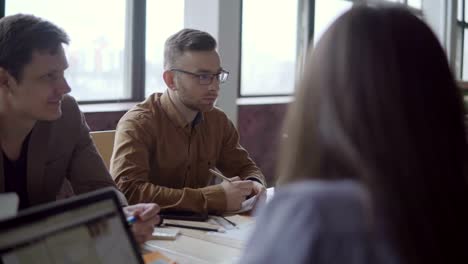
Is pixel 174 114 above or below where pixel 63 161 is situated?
above

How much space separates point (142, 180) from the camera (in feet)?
6.31

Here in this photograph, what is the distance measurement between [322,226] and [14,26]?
3.85ft

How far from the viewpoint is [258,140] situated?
4.84 m

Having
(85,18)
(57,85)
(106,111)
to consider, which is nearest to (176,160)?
(57,85)

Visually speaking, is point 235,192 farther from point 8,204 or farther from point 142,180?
point 8,204

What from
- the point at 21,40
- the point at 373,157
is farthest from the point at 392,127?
the point at 21,40

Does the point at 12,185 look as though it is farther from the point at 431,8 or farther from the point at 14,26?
the point at 431,8

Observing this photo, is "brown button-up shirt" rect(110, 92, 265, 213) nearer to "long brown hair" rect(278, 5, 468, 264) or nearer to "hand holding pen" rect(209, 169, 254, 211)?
"hand holding pen" rect(209, 169, 254, 211)

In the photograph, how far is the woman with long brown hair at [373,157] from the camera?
0.66m

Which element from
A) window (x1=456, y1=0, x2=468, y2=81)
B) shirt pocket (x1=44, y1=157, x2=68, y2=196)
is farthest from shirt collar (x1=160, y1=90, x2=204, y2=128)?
window (x1=456, y1=0, x2=468, y2=81)

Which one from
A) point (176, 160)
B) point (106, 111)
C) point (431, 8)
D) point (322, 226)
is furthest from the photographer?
point (431, 8)

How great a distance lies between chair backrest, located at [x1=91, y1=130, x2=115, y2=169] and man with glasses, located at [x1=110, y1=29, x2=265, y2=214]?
0.16 meters

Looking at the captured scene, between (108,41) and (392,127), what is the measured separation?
3.11 metres

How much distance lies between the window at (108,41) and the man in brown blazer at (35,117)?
1610mm
